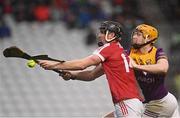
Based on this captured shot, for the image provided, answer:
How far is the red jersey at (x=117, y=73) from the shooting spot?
789cm

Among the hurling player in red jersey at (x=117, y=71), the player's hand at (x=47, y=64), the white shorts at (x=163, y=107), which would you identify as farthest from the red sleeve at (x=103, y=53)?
the white shorts at (x=163, y=107)

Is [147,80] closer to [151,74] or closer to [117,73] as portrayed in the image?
[151,74]

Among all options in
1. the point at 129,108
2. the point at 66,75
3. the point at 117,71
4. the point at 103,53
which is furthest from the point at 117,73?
the point at 66,75

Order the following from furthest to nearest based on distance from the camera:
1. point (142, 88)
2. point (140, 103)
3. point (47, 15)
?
point (47, 15) → point (142, 88) → point (140, 103)

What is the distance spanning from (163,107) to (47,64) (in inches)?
69.1

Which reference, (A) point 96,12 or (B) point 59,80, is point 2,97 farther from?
(A) point 96,12

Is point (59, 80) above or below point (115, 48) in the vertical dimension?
below

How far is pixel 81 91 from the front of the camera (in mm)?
15211

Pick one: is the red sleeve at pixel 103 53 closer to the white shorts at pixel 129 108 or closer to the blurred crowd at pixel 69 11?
the white shorts at pixel 129 108

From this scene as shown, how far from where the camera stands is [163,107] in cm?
888

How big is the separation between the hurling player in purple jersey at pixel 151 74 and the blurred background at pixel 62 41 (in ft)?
18.3

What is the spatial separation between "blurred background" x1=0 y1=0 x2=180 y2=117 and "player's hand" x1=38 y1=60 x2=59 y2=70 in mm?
6715

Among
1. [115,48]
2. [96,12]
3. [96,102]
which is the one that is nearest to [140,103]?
[115,48]

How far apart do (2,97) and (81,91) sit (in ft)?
5.54
